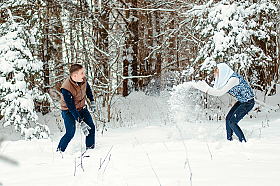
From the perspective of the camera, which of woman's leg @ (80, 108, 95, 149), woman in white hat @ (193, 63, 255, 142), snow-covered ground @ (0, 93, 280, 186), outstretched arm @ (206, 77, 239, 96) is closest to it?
snow-covered ground @ (0, 93, 280, 186)

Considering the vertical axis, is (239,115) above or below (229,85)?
below

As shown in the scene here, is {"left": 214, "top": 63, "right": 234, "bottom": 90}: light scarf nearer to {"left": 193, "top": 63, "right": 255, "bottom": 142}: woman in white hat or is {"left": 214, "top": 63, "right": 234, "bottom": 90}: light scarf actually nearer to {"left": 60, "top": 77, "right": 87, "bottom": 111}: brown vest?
{"left": 193, "top": 63, "right": 255, "bottom": 142}: woman in white hat

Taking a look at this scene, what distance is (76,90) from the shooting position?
13.8ft

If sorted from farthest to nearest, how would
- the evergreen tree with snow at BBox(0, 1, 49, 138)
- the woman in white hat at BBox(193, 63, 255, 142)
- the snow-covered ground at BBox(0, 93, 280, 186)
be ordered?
the evergreen tree with snow at BBox(0, 1, 49, 138)
the woman in white hat at BBox(193, 63, 255, 142)
the snow-covered ground at BBox(0, 93, 280, 186)

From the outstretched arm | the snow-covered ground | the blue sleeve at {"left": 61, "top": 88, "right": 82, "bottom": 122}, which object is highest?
the outstretched arm

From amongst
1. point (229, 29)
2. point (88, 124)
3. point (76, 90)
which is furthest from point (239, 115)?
point (229, 29)

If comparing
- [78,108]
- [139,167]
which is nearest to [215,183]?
[139,167]

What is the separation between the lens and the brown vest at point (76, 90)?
13.4 feet

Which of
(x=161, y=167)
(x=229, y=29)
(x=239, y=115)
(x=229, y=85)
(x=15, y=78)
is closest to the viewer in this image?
(x=161, y=167)

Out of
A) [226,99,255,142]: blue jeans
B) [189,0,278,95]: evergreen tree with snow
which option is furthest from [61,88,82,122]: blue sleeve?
[189,0,278,95]: evergreen tree with snow

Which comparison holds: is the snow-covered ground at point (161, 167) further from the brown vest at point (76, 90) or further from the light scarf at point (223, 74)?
the light scarf at point (223, 74)

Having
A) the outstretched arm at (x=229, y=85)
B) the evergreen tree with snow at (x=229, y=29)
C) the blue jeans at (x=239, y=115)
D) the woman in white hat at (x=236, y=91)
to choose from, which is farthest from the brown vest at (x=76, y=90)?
the evergreen tree with snow at (x=229, y=29)

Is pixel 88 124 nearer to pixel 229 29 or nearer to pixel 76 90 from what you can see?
pixel 76 90

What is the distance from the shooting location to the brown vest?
4077 millimetres
